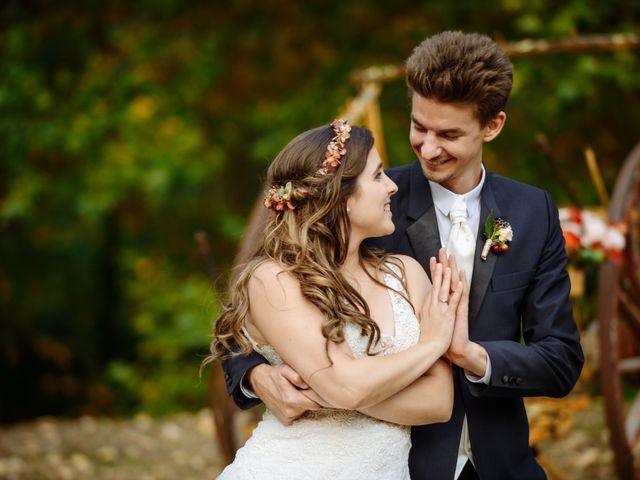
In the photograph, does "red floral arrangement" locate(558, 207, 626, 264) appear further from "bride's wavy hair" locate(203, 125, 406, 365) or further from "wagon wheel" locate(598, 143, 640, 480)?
"bride's wavy hair" locate(203, 125, 406, 365)

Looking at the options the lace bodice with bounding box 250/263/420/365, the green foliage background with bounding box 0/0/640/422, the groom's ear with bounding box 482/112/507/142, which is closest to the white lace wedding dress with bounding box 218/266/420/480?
the lace bodice with bounding box 250/263/420/365

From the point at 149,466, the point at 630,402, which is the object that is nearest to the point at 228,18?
the point at 149,466

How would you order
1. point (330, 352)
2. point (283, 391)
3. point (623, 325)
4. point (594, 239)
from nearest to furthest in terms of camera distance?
point (330, 352)
point (283, 391)
point (594, 239)
point (623, 325)

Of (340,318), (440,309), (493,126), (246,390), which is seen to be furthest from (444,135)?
(246,390)

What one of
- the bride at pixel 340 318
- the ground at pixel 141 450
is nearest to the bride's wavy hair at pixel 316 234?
the bride at pixel 340 318

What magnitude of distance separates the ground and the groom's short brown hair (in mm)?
3395

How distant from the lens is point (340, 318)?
2.51m

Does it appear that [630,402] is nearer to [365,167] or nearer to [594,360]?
[594,360]

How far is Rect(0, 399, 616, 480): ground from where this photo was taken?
5977 millimetres

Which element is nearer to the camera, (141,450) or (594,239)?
(594,239)

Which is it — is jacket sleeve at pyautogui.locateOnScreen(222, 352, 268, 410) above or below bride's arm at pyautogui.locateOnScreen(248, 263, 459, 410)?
below

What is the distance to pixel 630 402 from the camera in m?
7.52

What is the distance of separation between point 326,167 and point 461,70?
1.61ft

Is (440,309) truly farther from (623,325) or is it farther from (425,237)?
(623,325)
